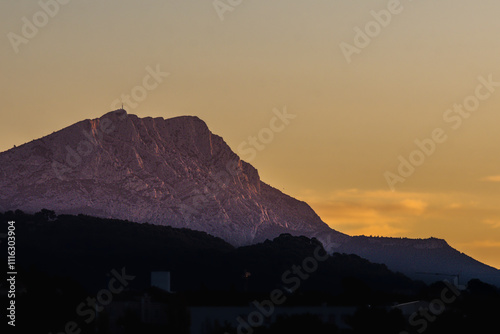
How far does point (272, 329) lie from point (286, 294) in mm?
52879

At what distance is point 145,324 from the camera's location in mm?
157750

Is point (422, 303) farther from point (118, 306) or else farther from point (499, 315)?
point (118, 306)

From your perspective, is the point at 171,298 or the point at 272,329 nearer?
the point at 272,329

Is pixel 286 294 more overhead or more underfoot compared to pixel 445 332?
more overhead

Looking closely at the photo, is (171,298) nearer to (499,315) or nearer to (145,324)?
(145,324)

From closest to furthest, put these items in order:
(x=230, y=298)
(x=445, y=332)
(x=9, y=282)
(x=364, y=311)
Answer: (x=445, y=332) → (x=364, y=311) → (x=9, y=282) → (x=230, y=298)

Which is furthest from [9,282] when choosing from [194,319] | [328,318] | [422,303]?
[422,303]

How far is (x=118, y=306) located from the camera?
174m

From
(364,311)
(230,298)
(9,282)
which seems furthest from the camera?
(230,298)

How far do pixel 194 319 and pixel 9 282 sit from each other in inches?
1078

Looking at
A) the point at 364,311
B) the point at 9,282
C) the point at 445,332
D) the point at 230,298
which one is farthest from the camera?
Answer: the point at 230,298

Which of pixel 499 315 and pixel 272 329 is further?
pixel 499 315

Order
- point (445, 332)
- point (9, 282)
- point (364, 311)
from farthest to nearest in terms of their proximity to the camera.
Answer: point (9, 282) < point (364, 311) < point (445, 332)

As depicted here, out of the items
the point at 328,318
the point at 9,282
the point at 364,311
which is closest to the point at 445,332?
the point at 364,311
